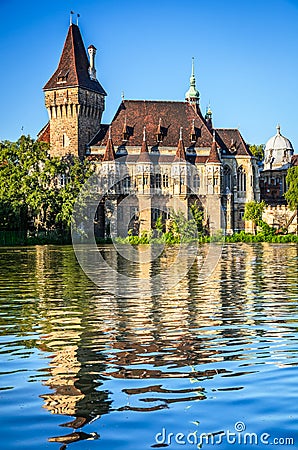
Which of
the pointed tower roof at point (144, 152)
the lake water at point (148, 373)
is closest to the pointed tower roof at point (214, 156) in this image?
the pointed tower roof at point (144, 152)

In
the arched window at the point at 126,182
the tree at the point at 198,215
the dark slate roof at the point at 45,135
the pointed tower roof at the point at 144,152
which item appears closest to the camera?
the tree at the point at 198,215

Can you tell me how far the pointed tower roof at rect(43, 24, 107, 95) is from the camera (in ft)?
303

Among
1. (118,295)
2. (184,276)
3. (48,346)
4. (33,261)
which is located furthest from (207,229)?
(48,346)

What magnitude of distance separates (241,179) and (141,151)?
1455 cm

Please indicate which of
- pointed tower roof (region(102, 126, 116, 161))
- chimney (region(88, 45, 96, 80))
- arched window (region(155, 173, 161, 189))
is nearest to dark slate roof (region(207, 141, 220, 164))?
arched window (region(155, 173, 161, 189))

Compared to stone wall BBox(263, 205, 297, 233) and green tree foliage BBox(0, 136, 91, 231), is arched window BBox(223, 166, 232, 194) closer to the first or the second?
stone wall BBox(263, 205, 297, 233)

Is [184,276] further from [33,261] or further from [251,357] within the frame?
[251,357]

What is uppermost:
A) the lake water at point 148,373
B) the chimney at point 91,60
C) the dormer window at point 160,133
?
the chimney at point 91,60

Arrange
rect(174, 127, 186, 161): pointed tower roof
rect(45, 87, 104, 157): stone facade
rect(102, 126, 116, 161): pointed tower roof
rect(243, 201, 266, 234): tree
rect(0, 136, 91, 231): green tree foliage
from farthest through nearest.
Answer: rect(174, 127, 186, 161): pointed tower roof < rect(243, 201, 266, 234): tree < rect(45, 87, 104, 157): stone facade < rect(102, 126, 116, 161): pointed tower roof < rect(0, 136, 91, 231): green tree foliage

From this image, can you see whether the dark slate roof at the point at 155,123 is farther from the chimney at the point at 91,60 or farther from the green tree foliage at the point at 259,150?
the green tree foliage at the point at 259,150

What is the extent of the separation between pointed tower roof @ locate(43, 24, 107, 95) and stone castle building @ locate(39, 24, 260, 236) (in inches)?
4.8

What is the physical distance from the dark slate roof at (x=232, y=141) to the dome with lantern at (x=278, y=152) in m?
24.9
